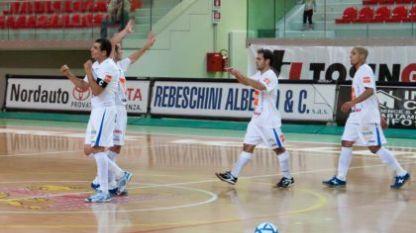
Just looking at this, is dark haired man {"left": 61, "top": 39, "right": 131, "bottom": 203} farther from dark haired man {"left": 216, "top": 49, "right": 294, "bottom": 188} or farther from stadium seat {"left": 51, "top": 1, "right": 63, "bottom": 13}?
stadium seat {"left": 51, "top": 1, "right": 63, "bottom": 13}

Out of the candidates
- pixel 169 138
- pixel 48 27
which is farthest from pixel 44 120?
pixel 169 138

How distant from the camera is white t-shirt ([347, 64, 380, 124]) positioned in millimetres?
13688

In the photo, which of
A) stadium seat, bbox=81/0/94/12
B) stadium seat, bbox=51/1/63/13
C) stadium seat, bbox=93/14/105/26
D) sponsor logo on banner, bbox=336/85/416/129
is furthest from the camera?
stadium seat, bbox=51/1/63/13

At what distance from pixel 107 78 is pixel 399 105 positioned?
1335cm

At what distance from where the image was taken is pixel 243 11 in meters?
34.0

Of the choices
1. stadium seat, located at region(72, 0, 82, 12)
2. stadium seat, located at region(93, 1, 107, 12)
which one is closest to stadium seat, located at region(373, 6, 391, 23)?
stadium seat, located at region(93, 1, 107, 12)

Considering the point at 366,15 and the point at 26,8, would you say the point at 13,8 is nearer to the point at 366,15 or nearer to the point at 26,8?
the point at 26,8

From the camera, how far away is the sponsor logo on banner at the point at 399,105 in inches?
917

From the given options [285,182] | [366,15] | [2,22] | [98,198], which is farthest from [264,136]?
[2,22]

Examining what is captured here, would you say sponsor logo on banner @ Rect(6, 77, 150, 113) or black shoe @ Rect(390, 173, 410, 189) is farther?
sponsor logo on banner @ Rect(6, 77, 150, 113)

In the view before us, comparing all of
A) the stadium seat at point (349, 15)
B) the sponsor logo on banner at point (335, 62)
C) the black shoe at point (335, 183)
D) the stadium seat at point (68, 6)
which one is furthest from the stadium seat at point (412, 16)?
the black shoe at point (335, 183)

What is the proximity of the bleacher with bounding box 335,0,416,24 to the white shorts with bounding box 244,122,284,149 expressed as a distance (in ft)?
50.0

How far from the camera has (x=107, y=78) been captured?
11641mm

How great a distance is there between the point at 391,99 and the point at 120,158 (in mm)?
8532
